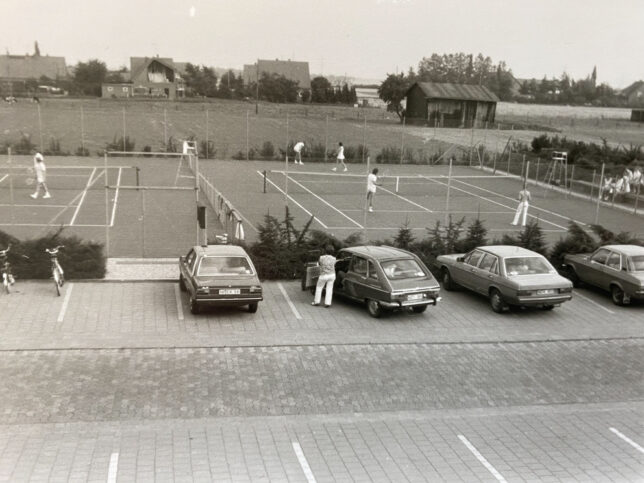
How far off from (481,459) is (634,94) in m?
70.5

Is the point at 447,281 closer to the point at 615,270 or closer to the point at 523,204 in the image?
the point at 615,270

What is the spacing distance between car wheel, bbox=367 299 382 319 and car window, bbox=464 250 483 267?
3082mm

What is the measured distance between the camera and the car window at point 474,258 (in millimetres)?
16641

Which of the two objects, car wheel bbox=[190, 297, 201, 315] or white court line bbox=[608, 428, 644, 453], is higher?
car wheel bbox=[190, 297, 201, 315]

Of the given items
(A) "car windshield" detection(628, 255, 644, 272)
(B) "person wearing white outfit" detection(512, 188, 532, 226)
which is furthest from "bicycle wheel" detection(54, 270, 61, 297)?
(B) "person wearing white outfit" detection(512, 188, 532, 226)

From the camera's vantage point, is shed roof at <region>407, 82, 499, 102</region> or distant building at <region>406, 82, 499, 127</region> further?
distant building at <region>406, 82, 499, 127</region>

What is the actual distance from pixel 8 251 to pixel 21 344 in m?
4.66

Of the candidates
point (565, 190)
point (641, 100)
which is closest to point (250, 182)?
point (565, 190)

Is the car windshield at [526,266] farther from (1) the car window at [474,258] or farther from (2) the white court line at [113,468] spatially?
(2) the white court line at [113,468]

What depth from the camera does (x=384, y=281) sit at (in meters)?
14.6

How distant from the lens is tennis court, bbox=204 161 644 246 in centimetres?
2561

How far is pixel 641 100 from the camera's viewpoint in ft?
234

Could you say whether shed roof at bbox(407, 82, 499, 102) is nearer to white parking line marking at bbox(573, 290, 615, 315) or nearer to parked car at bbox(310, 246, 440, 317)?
white parking line marking at bbox(573, 290, 615, 315)

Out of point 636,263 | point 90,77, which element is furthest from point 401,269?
point 90,77
